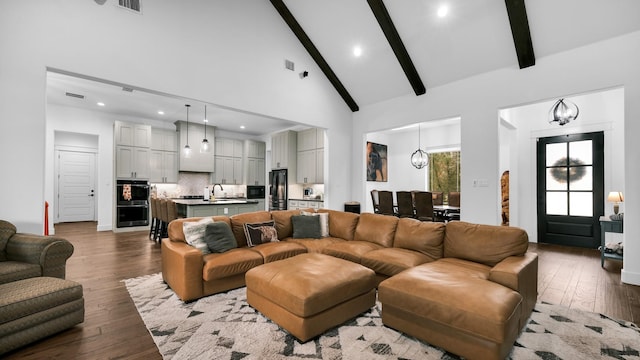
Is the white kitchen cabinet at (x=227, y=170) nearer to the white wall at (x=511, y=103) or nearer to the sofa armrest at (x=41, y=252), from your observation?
the white wall at (x=511, y=103)

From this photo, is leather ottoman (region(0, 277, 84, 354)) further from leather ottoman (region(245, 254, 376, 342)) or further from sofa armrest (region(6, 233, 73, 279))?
leather ottoman (region(245, 254, 376, 342))

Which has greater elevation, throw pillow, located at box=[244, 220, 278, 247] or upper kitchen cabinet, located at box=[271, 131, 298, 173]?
upper kitchen cabinet, located at box=[271, 131, 298, 173]

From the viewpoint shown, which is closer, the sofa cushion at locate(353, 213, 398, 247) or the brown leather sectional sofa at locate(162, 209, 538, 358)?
the brown leather sectional sofa at locate(162, 209, 538, 358)

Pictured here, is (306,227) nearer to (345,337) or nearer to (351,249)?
(351,249)

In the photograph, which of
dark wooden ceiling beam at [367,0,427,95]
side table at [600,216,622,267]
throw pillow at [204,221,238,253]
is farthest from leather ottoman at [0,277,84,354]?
side table at [600,216,622,267]

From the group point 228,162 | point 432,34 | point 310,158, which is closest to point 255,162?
point 228,162

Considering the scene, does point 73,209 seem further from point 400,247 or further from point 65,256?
point 400,247

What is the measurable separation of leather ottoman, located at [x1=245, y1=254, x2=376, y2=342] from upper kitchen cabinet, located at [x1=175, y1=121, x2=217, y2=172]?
5946 mm

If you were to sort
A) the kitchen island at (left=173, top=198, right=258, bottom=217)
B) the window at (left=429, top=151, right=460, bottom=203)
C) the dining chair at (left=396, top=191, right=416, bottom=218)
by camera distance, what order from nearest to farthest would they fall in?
the kitchen island at (left=173, top=198, right=258, bottom=217)
the dining chair at (left=396, top=191, right=416, bottom=218)
the window at (left=429, top=151, right=460, bottom=203)

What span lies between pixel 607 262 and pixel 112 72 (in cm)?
749

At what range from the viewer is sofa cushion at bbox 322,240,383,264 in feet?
10.7

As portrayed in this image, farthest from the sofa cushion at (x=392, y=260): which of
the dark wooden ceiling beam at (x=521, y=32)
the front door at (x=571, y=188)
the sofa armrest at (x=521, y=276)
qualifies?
the front door at (x=571, y=188)

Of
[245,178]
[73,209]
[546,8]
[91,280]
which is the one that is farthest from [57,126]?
[546,8]

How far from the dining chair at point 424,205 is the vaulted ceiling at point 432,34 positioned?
1951 millimetres
